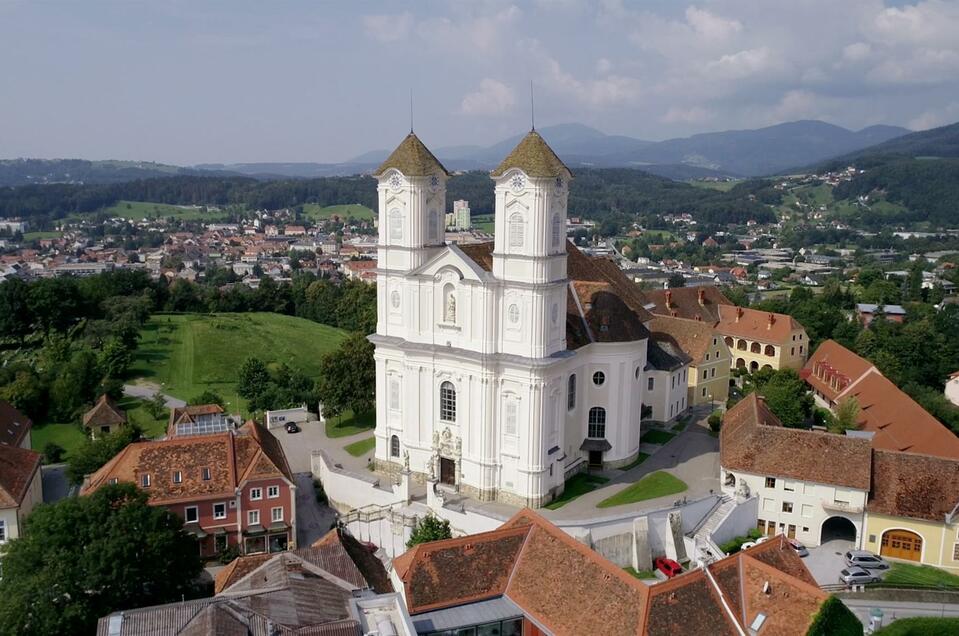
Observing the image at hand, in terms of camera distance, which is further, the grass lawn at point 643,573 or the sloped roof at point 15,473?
the sloped roof at point 15,473

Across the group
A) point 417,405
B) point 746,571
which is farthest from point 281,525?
point 746,571

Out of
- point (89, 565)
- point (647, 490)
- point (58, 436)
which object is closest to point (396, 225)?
point (647, 490)

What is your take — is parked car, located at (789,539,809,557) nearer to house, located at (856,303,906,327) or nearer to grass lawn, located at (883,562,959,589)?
grass lawn, located at (883,562,959,589)

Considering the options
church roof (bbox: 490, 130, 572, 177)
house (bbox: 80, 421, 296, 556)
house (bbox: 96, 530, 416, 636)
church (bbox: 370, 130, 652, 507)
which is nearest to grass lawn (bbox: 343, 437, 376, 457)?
church (bbox: 370, 130, 652, 507)

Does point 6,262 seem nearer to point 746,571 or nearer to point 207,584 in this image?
point 207,584

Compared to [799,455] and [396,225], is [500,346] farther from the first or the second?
[799,455]

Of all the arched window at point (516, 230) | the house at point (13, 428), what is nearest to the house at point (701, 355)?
the arched window at point (516, 230)

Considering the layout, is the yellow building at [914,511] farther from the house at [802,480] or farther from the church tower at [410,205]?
the church tower at [410,205]
